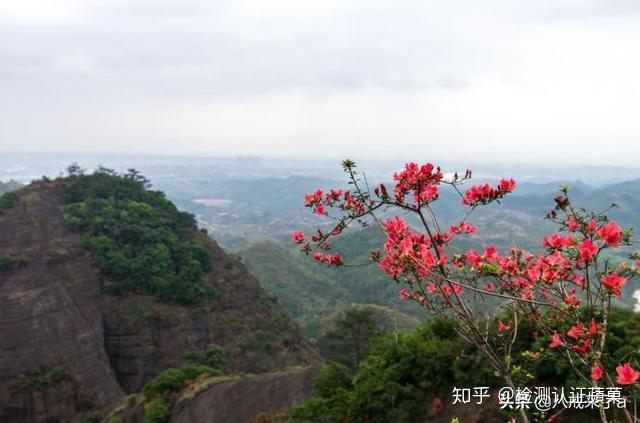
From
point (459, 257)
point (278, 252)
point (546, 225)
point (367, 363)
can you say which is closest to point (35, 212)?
point (367, 363)

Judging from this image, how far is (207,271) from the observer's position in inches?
1635

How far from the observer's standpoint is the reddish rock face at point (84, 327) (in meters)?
27.6

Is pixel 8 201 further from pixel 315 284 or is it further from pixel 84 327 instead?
pixel 315 284

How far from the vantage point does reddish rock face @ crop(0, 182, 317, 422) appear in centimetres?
2762

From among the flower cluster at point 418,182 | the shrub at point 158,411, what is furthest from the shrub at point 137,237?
the flower cluster at point 418,182

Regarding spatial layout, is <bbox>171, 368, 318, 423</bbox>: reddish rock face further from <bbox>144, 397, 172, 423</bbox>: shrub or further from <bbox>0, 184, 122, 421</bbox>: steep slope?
<bbox>0, 184, 122, 421</bbox>: steep slope

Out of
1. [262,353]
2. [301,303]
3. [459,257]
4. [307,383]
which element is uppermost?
[459,257]

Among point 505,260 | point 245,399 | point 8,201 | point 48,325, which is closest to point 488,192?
point 505,260

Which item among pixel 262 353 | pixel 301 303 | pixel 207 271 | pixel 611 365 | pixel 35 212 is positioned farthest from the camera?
pixel 301 303

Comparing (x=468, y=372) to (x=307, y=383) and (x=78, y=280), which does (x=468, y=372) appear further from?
(x=78, y=280)

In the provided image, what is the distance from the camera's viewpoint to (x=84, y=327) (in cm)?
3133

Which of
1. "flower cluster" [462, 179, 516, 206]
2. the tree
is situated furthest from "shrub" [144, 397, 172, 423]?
"flower cluster" [462, 179, 516, 206]

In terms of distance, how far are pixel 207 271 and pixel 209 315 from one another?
19.8 ft

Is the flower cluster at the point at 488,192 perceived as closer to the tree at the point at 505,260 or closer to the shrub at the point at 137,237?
the tree at the point at 505,260
